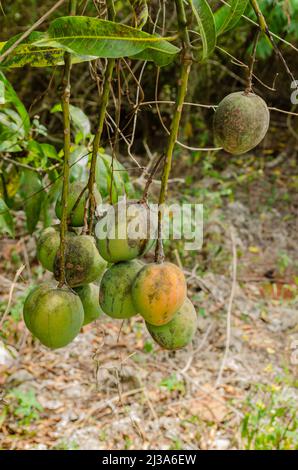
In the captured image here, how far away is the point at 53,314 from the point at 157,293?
0.44 ft

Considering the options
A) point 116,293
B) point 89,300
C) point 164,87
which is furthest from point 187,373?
point 164,87

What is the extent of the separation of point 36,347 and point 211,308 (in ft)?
2.94

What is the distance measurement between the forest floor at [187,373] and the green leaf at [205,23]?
3.53 ft

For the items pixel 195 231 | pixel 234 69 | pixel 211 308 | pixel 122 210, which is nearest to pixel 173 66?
pixel 234 69

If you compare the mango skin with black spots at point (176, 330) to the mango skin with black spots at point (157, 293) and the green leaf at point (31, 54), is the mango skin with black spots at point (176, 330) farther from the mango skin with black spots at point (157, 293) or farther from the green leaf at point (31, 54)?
the green leaf at point (31, 54)

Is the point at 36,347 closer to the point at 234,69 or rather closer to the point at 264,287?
the point at 264,287

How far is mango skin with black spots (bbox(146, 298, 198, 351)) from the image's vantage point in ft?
2.40

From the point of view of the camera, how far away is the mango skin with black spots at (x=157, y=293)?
2.24 feet

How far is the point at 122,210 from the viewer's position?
2.37 feet

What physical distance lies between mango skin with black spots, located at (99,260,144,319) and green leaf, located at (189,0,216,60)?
0.27 metres

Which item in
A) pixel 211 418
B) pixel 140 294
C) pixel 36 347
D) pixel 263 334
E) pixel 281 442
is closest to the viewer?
pixel 140 294

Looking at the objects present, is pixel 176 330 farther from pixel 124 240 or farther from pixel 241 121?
pixel 241 121

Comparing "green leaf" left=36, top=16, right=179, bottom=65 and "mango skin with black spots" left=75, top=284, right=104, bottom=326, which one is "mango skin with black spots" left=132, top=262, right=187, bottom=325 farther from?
"green leaf" left=36, top=16, right=179, bottom=65

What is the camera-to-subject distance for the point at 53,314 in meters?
0.72
